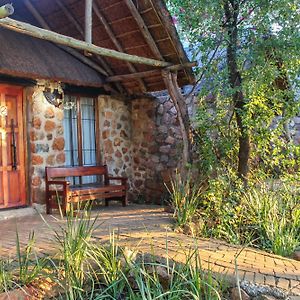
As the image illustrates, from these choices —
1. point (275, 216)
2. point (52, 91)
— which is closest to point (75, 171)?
point (52, 91)

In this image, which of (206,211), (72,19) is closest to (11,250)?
(206,211)

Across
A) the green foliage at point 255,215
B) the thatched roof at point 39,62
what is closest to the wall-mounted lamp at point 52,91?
the thatched roof at point 39,62

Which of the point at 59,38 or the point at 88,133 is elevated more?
the point at 59,38

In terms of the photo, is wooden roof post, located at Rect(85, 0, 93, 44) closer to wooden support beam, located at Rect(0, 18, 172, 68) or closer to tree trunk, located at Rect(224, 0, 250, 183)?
wooden support beam, located at Rect(0, 18, 172, 68)

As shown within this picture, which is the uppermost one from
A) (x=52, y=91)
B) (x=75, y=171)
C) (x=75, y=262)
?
(x=52, y=91)

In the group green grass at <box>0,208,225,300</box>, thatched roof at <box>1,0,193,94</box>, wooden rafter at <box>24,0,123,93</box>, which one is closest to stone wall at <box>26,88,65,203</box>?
wooden rafter at <box>24,0,123,93</box>

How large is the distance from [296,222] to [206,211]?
1159mm

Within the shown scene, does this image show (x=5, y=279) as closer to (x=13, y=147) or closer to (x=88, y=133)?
(x=13, y=147)

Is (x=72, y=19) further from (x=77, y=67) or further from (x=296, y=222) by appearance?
(x=296, y=222)

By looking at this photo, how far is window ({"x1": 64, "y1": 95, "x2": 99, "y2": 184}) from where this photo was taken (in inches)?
267

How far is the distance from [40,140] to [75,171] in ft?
2.62

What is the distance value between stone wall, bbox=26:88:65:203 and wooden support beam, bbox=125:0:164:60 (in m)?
1.95

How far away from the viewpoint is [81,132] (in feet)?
22.8

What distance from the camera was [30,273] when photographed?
295 centimetres
